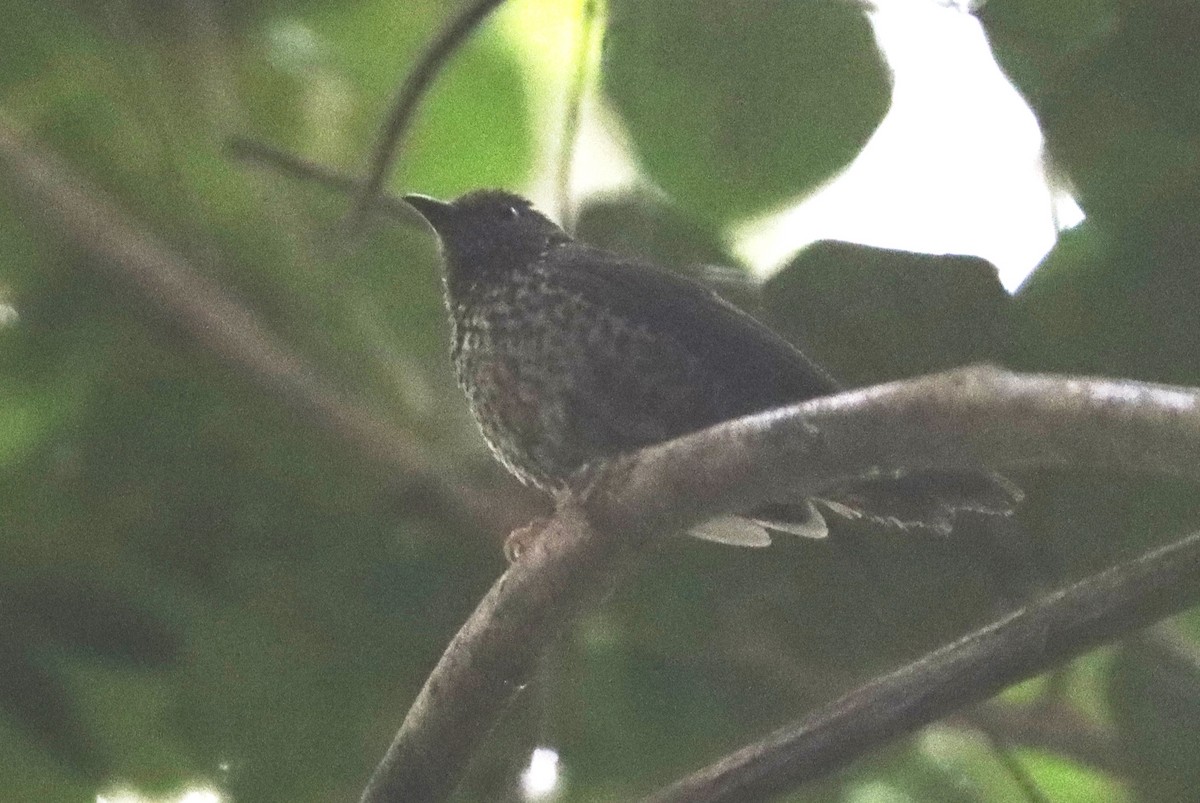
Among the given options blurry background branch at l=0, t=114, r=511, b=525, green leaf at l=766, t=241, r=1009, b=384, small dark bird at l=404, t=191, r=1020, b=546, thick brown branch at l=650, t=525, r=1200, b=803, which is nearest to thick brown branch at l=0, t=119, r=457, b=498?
blurry background branch at l=0, t=114, r=511, b=525

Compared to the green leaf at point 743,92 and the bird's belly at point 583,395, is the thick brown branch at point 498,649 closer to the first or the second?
the bird's belly at point 583,395

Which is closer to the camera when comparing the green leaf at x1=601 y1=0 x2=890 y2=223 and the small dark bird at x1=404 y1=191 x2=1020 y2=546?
the small dark bird at x1=404 y1=191 x2=1020 y2=546

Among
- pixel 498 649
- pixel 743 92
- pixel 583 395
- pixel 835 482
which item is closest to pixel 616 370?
pixel 583 395

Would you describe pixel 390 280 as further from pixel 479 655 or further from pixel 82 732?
pixel 479 655

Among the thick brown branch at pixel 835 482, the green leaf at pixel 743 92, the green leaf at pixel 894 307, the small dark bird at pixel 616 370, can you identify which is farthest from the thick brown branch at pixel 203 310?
the thick brown branch at pixel 835 482

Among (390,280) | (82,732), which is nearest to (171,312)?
(390,280)

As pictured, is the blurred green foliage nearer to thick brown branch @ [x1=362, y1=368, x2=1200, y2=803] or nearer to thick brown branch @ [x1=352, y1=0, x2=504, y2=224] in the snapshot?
thick brown branch @ [x1=352, y1=0, x2=504, y2=224]
